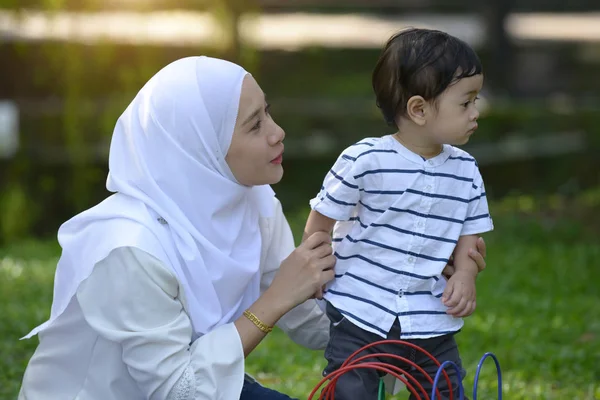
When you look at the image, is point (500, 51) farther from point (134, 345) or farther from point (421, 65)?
point (134, 345)

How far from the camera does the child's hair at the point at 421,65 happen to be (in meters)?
2.58

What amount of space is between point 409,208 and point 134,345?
0.80m

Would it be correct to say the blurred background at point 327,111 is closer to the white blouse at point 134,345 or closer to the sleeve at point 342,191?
the white blouse at point 134,345

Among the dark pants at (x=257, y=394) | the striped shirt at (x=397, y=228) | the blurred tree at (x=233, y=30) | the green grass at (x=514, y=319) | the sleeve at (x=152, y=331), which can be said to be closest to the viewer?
the sleeve at (x=152, y=331)

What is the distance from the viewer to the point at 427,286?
2.69 m

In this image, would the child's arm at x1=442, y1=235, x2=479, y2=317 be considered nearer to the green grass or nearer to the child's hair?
the child's hair

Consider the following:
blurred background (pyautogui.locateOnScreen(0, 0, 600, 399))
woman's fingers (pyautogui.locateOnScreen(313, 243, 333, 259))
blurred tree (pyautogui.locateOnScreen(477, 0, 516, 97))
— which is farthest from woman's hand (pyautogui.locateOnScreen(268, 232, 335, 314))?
blurred tree (pyautogui.locateOnScreen(477, 0, 516, 97))

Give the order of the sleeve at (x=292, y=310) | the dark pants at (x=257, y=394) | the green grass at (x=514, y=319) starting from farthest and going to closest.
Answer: the green grass at (x=514, y=319) → the sleeve at (x=292, y=310) → the dark pants at (x=257, y=394)

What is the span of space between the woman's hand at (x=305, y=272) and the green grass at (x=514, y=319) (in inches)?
42.9

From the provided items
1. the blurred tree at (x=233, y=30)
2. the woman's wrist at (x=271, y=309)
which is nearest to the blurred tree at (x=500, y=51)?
the blurred tree at (x=233, y=30)

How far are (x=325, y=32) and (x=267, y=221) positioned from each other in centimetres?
816

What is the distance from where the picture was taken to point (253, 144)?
273 cm

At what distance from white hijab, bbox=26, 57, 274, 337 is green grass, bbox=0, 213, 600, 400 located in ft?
3.67

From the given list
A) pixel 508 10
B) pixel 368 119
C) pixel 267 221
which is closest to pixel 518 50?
Answer: pixel 508 10
